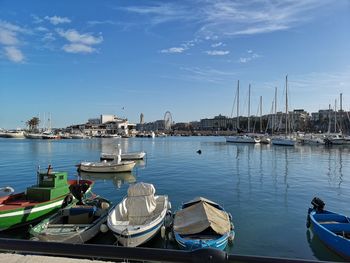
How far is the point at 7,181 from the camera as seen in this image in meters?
38.8

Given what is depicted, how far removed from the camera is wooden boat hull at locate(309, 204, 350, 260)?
14445mm

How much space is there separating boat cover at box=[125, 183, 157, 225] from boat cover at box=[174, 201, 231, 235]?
197 centimetres

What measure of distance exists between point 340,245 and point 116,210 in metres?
11.3

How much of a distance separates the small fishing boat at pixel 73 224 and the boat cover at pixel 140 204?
1.53 metres

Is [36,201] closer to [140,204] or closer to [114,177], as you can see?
[140,204]

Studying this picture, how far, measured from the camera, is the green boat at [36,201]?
18544 mm

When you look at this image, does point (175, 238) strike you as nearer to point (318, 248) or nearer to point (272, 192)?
point (318, 248)

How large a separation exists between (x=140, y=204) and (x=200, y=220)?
435 centimetres

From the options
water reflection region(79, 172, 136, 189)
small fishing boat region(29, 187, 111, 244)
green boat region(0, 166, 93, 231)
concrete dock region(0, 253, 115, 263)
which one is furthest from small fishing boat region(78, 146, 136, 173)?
concrete dock region(0, 253, 115, 263)

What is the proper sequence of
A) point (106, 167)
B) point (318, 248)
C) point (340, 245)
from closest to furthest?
point (340, 245) → point (318, 248) → point (106, 167)

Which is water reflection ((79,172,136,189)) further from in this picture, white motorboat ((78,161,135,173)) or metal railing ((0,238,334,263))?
metal railing ((0,238,334,263))

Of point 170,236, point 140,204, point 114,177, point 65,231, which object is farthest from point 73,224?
point 114,177

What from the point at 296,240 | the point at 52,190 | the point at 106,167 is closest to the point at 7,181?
the point at 106,167

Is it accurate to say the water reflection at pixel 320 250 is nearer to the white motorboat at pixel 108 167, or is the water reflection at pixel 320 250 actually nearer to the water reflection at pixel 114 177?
the water reflection at pixel 114 177
